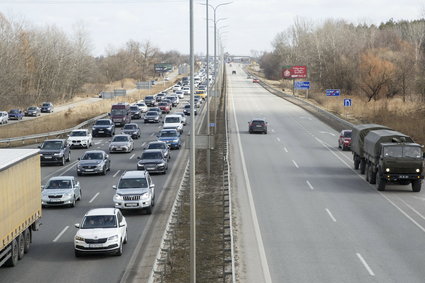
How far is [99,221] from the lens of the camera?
2203cm

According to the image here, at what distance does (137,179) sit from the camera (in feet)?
95.7

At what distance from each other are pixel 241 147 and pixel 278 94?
3019 inches

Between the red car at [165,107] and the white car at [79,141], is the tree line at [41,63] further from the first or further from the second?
the white car at [79,141]

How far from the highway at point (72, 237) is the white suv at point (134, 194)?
0.45 m

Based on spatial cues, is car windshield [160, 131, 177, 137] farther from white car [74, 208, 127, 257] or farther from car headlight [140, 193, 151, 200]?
white car [74, 208, 127, 257]

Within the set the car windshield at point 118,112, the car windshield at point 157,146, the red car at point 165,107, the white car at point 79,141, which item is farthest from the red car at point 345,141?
the red car at point 165,107

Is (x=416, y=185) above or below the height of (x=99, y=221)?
below

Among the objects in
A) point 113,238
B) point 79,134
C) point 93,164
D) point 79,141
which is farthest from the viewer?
point 79,134

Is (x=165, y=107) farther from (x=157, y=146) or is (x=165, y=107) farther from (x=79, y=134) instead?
(x=157, y=146)

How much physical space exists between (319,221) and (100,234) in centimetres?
887

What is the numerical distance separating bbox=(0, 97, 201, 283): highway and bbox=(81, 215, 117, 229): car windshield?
2.92ft

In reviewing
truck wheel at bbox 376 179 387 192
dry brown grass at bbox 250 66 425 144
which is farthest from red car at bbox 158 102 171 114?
truck wheel at bbox 376 179 387 192

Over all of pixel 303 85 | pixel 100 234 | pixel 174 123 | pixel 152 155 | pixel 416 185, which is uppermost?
pixel 303 85

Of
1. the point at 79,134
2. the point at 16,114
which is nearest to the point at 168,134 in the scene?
the point at 79,134
